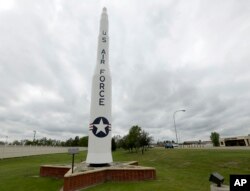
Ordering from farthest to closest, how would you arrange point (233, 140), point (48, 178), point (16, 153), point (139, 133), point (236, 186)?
1. point (233, 140)
2. point (139, 133)
3. point (16, 153)
4. point (48, 178)
5. point (236, 186)

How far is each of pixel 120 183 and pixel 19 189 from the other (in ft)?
21.2

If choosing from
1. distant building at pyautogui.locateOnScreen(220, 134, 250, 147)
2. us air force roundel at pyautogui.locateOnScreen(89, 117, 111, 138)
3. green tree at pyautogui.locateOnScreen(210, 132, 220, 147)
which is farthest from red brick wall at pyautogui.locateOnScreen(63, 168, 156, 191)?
green tree at pyautogui.locateOnScreen(210, 132, 220, 147)

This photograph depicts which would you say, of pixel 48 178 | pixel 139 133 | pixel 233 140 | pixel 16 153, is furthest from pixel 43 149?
pixel 233 140

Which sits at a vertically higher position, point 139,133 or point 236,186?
point 139,133

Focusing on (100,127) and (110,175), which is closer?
(110,175)

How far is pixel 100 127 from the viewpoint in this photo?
17.7 metres

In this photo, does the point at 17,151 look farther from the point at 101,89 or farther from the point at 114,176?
the point at 114,176

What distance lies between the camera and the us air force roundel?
17.6 meters

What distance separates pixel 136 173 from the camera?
14844mm

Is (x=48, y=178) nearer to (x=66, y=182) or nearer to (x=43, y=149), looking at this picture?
(x=66, y=182)

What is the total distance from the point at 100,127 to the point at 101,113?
1.12m

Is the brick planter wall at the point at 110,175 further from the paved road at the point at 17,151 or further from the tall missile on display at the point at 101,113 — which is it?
the paved road at the point at 17,151

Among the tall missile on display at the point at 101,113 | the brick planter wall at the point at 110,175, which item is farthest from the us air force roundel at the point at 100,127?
the brick planter wall at the point at 110,175

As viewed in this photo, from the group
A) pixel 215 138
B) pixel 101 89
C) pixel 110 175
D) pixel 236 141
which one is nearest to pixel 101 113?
pixel 101 89
